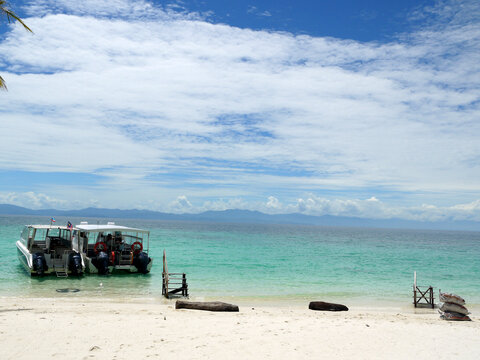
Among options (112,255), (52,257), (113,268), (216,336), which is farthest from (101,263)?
(216,336)

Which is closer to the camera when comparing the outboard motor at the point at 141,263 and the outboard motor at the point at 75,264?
the outboard motor at the point at 75,264

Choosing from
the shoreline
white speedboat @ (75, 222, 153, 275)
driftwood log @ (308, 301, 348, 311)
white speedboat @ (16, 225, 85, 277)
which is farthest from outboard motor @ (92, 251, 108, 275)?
driftwood log @ (308, 301, 348, 311)

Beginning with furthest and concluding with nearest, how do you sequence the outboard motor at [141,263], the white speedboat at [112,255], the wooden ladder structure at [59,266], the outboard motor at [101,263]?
the outboard motor at [141,263] → the white speedboat at [112,255] → the outboard motor at [101,263] → the wooden ladder structure at [59,266]

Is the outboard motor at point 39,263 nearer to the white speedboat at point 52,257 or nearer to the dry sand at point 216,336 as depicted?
the white speedboat at point 52,257

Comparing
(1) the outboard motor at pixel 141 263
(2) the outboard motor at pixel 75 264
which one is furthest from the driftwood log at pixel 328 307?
(2) the outboard motor at pixel 75 264

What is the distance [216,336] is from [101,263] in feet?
52.9

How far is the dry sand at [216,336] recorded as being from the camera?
29.0 ft

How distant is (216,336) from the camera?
33.5ft

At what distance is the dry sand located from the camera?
8836mm

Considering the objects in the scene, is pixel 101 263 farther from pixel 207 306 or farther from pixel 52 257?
pixel 207 306

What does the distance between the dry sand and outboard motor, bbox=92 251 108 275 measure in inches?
390

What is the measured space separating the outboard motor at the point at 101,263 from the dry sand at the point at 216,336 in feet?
32.5

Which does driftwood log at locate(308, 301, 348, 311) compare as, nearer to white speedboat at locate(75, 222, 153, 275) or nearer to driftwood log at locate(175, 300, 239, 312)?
driftwood log at locate(175, 300, 239, 312)

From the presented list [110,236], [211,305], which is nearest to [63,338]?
[211,305]
